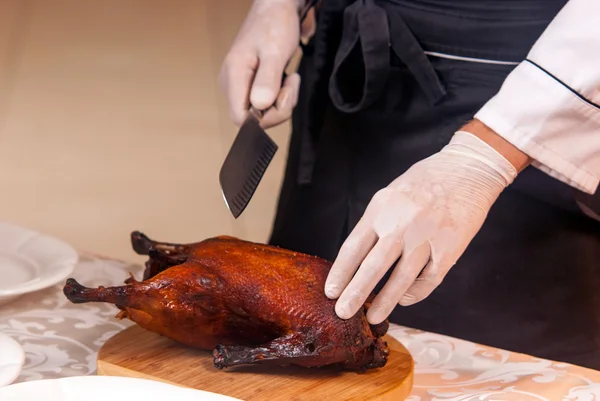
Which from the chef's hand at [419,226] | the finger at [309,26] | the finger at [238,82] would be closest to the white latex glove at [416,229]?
the chef's hand at [419,226]

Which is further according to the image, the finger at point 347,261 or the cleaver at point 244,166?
the cleaver at point 244,166

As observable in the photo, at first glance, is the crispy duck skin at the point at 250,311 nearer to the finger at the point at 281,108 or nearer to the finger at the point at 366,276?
the finger at the point at 366,276

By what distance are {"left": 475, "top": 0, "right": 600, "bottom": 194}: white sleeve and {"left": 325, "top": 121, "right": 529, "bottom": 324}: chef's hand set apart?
0.11 feet

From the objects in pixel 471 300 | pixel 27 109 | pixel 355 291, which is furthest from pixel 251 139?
pixel 27 109

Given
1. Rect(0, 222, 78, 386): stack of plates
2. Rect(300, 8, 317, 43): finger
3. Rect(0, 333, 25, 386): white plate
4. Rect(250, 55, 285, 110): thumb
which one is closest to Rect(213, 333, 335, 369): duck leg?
Rect(0, 333, 25, 386): white plate

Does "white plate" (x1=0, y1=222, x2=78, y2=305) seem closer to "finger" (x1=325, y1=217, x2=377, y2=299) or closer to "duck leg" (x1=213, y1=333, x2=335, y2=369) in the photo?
"duck leg" (x1=213, y1=333, x2=335, y2=369)

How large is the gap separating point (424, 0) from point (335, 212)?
48 centimetres

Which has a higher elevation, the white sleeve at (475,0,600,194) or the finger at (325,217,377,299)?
the white sleeve at (475,0,600,194)

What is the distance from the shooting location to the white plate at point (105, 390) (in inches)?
29.4

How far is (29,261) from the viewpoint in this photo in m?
1.37

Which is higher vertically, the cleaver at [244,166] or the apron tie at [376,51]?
the apron tie at [376,51]

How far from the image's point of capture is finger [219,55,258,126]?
1415 millimetres

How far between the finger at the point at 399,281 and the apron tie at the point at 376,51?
0.46m

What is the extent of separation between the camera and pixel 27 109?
12.3 feet
